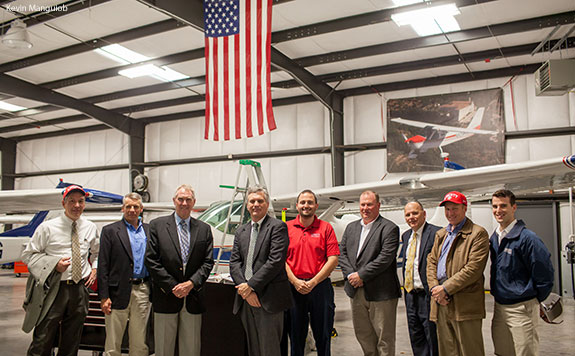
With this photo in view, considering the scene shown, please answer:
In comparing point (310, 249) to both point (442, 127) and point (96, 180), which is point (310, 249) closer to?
point (442, 127)

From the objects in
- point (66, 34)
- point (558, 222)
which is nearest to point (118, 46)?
point (66, 34)

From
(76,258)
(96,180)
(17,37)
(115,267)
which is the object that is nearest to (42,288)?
(76,258)

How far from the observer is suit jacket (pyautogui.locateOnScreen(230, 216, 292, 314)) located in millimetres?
3271

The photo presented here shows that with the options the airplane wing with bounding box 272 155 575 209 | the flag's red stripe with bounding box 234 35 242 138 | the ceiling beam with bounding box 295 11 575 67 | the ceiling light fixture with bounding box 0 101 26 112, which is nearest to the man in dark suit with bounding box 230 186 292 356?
the flag's red stripe with bounding box 234 35 242 138

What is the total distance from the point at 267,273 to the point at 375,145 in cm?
952

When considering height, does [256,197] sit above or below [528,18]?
below

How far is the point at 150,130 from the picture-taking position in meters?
16.0

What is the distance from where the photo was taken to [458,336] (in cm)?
327

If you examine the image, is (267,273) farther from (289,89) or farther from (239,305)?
(289,89)

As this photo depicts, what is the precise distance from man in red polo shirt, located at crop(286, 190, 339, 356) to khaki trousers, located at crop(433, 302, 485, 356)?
882 millimetres

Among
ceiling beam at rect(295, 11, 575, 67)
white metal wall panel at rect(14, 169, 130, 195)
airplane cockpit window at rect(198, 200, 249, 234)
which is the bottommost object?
airplane cockpit window at rect(198, 200, 249, 234)

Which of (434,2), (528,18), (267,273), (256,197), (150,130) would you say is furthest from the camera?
(150,130)

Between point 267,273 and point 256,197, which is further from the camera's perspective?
point 256,197

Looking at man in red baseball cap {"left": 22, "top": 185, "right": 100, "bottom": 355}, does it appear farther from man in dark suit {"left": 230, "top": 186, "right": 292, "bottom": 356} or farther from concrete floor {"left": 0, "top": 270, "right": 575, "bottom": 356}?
concrete floor {"left": 0, "top": 270, "right": 575, "bottom": 356}
